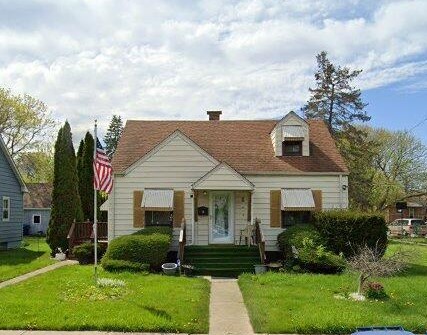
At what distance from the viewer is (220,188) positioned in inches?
842

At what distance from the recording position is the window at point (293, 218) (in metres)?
23.0

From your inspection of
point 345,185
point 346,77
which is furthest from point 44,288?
point 346,77

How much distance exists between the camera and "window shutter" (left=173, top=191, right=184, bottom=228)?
2241 centimetres

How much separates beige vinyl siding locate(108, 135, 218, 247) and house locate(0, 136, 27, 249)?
9.83 metres

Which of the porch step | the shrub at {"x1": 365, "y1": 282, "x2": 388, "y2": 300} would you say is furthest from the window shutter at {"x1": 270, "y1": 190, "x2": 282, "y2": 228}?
the shrub at {"x1": 365, "y1": 282, "x2": 388, "y2": 300}

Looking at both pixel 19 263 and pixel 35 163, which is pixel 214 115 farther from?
pixel 35 163

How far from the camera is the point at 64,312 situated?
1150 cm

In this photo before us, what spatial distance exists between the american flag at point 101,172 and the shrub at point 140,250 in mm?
3365

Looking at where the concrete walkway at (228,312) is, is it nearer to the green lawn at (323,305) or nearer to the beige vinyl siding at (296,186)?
the green lawn at (323,305)

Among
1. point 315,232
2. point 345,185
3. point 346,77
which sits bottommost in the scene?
point 315,232

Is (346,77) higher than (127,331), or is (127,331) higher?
(346,77)

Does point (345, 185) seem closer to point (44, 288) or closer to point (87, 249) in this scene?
point (87, 249)

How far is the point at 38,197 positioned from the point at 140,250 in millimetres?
36368

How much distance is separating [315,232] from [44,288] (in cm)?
1042
